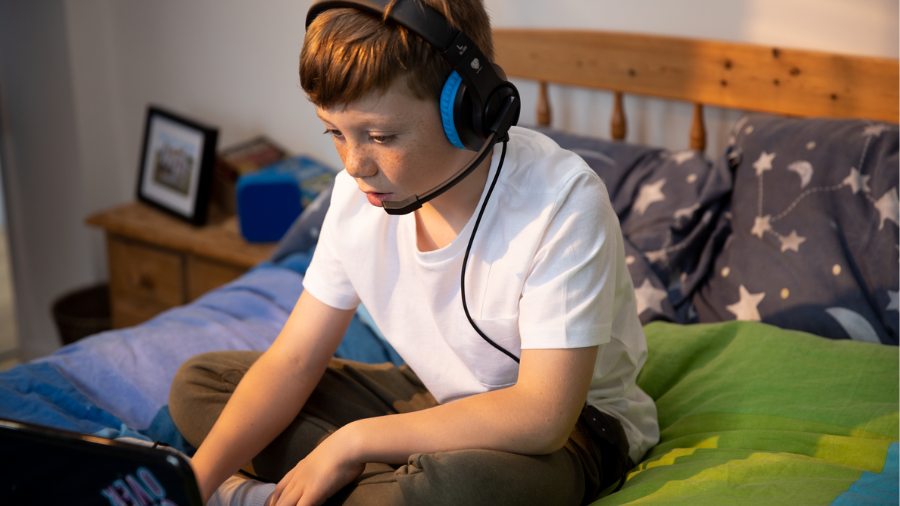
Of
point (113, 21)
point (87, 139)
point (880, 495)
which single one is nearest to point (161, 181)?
point (87, 139)

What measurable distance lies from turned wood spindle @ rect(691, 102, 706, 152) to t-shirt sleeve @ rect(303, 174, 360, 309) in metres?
0.91

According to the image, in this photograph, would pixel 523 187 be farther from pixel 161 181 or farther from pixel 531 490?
pixel 161 181

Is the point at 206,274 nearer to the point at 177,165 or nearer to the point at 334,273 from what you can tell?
the point at 177,165

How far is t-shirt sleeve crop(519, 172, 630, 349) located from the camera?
2.41ft

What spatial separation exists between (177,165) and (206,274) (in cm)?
34

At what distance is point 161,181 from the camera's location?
2.15 metres

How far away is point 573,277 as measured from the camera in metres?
0.74

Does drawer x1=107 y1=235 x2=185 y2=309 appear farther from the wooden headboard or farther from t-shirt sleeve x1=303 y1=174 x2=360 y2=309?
t-shirt sleeve x1=303 y1=174 x2=360 y2=309

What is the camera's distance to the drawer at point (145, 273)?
2.04 meters

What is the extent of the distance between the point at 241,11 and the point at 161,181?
0.53 m

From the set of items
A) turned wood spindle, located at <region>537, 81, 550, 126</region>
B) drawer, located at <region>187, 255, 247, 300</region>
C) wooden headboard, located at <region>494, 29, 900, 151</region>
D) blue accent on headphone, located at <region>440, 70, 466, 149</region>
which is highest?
blue accent on headphone, located at <region>440, 70, 466, 149</region>

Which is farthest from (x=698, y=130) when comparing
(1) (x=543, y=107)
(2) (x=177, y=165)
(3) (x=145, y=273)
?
(3) (x=145, y=273)

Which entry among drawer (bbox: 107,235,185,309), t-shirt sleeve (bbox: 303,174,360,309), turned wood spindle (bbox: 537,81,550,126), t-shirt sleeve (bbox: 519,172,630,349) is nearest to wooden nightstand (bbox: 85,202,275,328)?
drawer (bbox: 107,235,185,309)

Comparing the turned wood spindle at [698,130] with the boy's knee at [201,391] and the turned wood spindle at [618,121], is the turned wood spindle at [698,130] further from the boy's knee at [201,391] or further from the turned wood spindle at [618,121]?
the boy's knee at [201,391]
